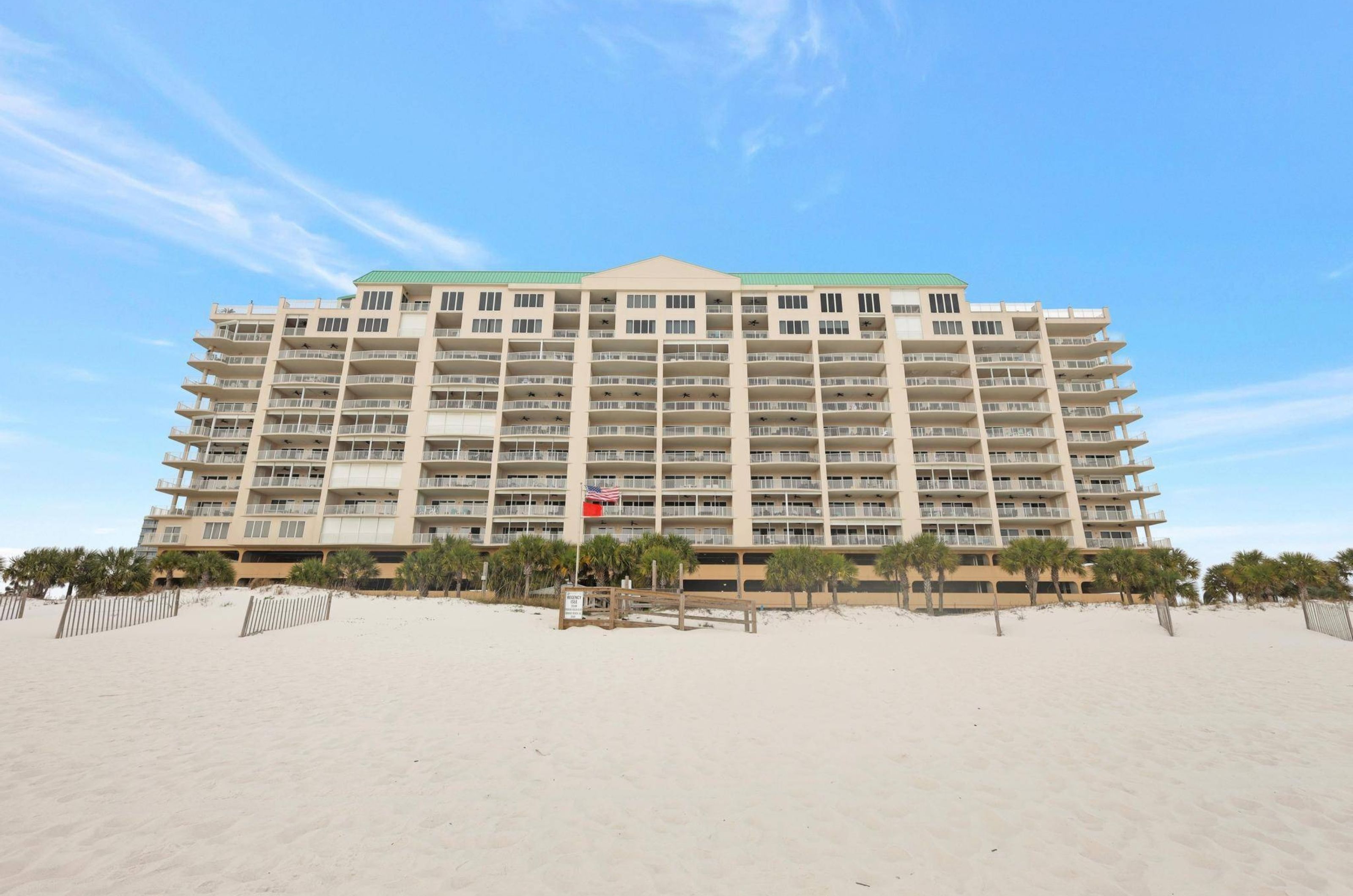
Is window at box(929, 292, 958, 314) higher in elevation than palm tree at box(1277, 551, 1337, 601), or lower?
higher

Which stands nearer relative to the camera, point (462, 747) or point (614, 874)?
point (614, 874)

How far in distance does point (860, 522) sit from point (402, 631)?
140ft

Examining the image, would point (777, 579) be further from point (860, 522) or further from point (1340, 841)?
point (1340, 841)

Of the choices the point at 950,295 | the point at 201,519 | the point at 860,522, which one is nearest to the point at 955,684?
the point at 860,522

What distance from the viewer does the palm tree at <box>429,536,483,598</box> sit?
43.1 meters

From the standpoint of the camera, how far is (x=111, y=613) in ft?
66.5

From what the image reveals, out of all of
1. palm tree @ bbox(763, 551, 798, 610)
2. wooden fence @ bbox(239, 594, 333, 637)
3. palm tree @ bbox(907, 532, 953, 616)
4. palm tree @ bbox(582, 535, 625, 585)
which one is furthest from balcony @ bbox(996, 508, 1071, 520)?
wooden fence @ bbox(239, 594, 333, 637)

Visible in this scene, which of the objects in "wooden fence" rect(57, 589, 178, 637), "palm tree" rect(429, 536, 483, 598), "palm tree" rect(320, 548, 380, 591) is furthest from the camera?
"palm tree" rect(320, 548, 380, 591)

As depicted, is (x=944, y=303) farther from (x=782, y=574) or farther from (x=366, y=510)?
(x=366, y=510)

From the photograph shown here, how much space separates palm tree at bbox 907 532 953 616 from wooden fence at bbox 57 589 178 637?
43.0 m

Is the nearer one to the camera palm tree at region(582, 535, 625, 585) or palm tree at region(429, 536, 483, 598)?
palm tree at region(582, 535, 625, 585)

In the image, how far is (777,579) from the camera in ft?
143

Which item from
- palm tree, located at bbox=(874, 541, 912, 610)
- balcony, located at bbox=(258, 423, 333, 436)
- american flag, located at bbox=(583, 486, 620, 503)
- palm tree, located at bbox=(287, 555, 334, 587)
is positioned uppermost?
balcony, located at bbox=(258, 423, 333, 436)

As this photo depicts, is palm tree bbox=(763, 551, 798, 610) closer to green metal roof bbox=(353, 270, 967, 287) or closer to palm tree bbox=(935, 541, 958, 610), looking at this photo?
palm tree bbox=(935, 541, 958, 610)
